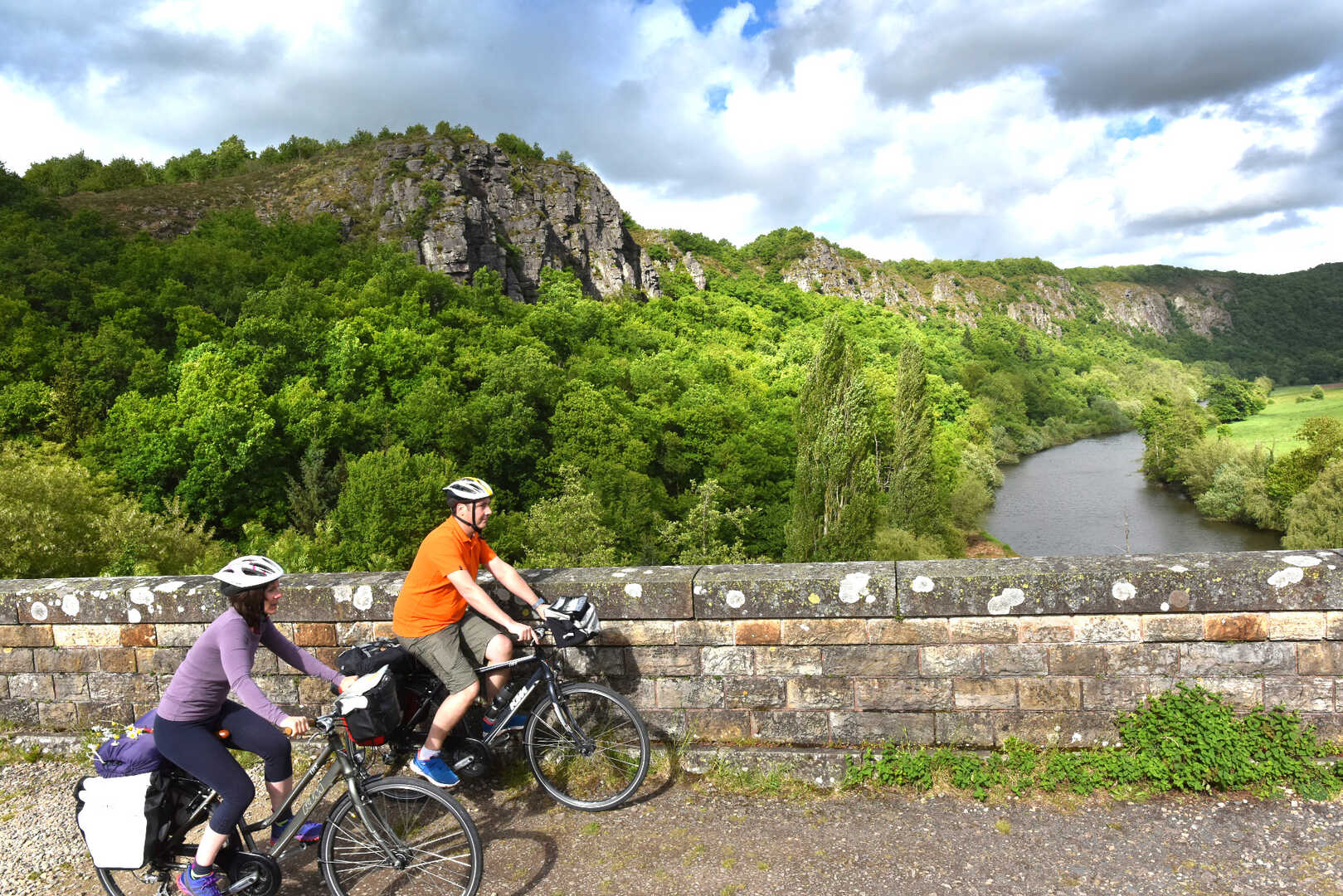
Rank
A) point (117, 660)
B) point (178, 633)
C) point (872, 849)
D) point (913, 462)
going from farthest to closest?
1. point (913, 462)
2. point (117, 660)
3. point (178, 633)
4. point (872, 849)

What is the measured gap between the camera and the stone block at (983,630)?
440 cm

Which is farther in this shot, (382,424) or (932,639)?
(382,424)

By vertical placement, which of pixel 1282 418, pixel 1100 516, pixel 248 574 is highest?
pixel 1282 418

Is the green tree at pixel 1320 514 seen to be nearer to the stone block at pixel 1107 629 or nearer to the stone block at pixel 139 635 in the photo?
the stone block at pixel 1107 629

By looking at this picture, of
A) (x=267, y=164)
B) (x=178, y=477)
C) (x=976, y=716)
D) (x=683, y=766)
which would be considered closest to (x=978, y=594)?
(x=976, y=716)

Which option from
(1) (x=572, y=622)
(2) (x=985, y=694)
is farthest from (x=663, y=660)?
(2) (x=985, y=694)

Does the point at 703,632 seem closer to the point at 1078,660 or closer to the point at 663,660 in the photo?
the point at 663,660

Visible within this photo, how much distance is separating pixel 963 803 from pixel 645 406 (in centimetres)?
5086

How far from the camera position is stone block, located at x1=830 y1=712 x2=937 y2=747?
4.50 metres

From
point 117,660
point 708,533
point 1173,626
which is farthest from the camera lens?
point 708,533

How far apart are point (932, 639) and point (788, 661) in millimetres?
809

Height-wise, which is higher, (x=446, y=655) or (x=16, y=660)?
(x=446, y=655)

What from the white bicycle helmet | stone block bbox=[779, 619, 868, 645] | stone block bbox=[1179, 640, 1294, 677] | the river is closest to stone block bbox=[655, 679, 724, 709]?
stone block bbox=[779, 619, 868, 645]

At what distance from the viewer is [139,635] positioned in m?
5.30
